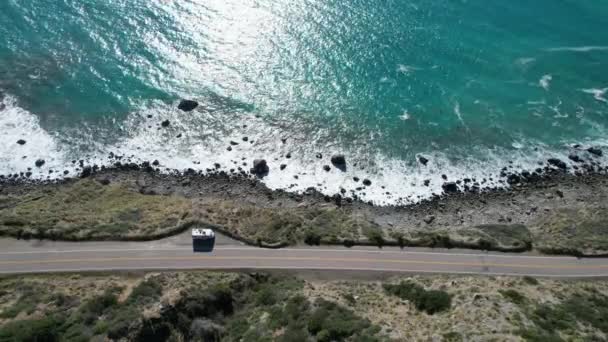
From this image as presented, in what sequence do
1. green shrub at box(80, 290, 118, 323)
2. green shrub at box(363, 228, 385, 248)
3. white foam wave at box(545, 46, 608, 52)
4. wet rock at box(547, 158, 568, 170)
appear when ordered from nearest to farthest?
1. green shrub at box(80, 290, 118, 323)
2. green shrub at box(363, 228, 385, 248)
3. wet rock at box(547, 158, 568, 170)
4. white foam wave at box(545, 46, 608, 52)

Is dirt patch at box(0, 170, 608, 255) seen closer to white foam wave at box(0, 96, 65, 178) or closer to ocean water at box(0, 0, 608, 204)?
ocean water at box(0, 0, 608, 204)

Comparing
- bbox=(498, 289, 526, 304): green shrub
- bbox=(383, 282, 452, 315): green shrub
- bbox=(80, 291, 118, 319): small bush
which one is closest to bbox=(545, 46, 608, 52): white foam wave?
bbox=(498, 289, 526, 304): green shrub

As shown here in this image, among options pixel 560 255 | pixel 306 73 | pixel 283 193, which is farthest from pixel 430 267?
pixel 306 73

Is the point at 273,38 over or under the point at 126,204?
over

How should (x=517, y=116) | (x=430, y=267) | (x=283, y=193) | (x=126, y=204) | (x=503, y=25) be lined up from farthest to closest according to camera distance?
(x=503, y=25) → (x=517, y=116) → (x=283, y=193) → (x=126, y=204) → (x=430, y=267)

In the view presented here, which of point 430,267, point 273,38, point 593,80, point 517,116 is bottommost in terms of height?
point 430,267

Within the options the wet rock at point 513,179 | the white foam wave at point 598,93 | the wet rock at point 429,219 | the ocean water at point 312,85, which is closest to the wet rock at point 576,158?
the ocean water at point 312,85

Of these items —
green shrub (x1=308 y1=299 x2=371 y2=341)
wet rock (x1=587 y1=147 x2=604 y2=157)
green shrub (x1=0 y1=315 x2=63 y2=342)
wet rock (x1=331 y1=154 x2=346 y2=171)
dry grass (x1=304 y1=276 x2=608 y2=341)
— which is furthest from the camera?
wet rock (x1=587 y1=147 x2=604 y2=157)

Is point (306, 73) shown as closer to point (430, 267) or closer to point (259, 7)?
point (259, 7)
